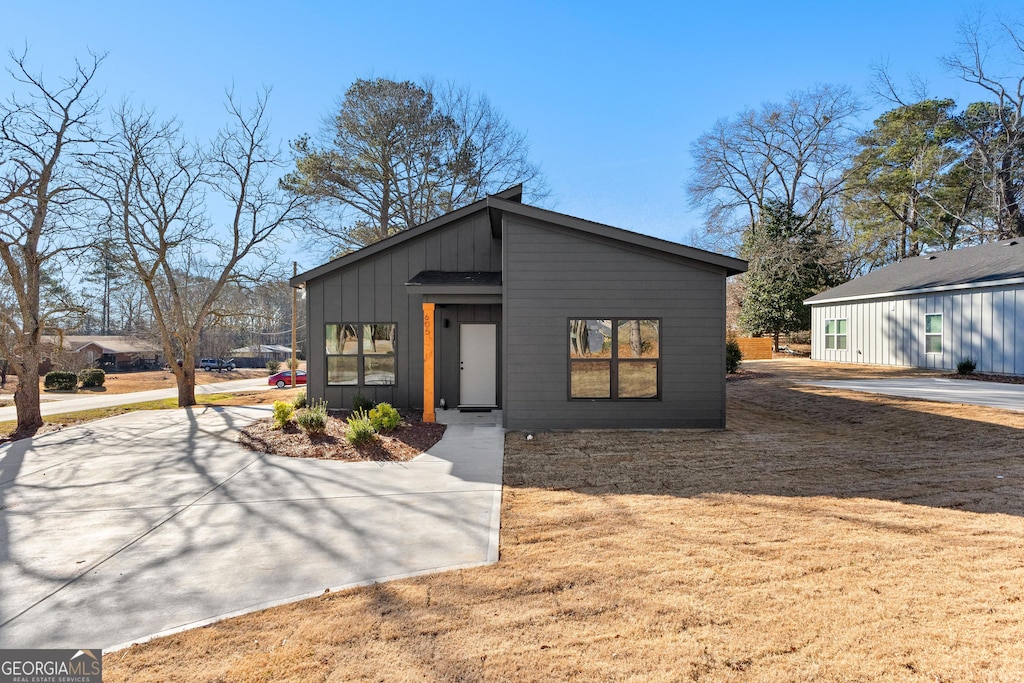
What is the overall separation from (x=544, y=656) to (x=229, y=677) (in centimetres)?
156

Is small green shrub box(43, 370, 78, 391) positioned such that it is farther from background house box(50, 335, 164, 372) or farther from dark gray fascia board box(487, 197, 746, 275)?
dark gray fascia board box(487, 197, 746, 275)

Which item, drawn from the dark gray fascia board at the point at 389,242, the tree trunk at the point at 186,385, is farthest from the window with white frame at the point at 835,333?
the tree trunk at the point at 186,385

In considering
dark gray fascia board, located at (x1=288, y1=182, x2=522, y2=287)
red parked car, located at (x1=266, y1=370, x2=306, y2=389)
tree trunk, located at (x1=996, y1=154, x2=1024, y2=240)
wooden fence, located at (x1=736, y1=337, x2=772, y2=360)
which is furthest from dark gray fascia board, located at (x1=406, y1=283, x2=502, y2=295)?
tree trunk, located at (x1=996, y1=154, x2=1024, y2=240)

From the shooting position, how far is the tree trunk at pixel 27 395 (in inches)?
413

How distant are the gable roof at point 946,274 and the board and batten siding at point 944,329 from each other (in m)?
0.31

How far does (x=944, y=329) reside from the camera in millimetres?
16344

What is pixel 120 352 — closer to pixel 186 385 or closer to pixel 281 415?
pixel 186 385

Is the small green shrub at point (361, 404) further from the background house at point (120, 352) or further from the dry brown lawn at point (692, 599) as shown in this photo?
the background house at point (120, 352)

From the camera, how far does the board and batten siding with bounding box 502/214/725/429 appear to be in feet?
29.1

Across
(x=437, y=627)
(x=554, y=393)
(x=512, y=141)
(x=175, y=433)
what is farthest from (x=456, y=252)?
(x=512, y=141)

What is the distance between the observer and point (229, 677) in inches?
96.0

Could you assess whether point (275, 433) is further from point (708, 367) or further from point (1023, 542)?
point (1023, 542)

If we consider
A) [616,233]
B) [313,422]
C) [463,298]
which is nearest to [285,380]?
[313,422]

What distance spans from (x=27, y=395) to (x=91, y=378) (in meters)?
24.7
